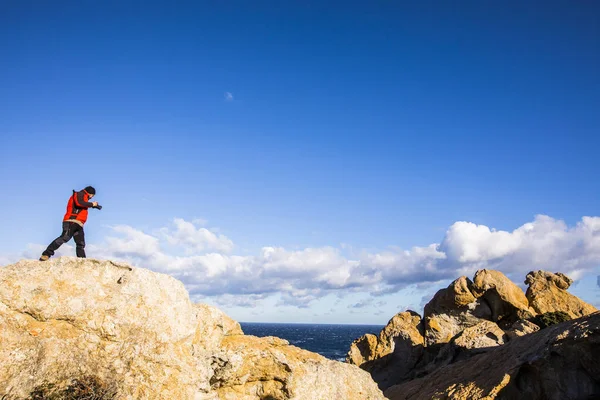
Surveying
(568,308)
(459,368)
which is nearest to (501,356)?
(459,368)

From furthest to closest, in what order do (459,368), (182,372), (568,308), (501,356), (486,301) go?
(486,301) → (568,308) → (459,368) → (501,356) → (182,372)

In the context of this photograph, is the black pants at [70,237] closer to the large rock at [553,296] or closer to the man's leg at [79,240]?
the man's leg at [79,240]

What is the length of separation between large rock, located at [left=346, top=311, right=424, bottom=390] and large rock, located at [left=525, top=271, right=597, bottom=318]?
10.3 m

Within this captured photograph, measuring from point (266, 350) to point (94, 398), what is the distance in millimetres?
Result: 5146

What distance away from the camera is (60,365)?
9.96 meters

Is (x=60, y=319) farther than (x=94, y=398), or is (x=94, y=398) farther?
(x=60, y=319)

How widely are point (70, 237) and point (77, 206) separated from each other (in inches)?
42.9

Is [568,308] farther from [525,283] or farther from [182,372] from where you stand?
[182,372]

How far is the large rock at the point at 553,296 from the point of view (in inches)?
1384

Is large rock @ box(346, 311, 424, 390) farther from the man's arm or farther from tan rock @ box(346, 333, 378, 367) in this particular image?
the man's arm

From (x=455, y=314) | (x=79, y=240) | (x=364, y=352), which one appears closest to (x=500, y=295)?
(x=455, y=314)

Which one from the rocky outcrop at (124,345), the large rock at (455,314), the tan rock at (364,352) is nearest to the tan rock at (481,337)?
the large rock at (455,314)

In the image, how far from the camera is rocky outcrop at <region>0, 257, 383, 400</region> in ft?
32.3

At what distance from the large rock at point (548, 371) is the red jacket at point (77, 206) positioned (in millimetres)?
18555
